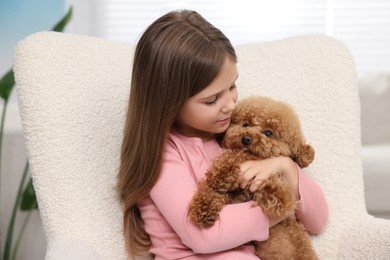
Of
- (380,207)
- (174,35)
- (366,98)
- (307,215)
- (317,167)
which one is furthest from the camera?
(366,98)

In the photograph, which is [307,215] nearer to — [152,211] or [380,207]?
[152,211]

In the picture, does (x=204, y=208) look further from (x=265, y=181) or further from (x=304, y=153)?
(x=304, y=153)

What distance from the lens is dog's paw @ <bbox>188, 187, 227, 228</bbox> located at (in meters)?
0.97

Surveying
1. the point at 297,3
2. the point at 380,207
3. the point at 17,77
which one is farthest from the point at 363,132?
the point at 17,77

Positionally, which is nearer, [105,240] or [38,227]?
[105,240]

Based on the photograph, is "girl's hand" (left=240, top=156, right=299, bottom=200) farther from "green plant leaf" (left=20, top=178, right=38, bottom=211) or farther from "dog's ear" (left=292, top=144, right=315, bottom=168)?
"green plant leaf" (left=20, top=178, right=38, bottom=211)

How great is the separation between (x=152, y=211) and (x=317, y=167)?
417 millimetres

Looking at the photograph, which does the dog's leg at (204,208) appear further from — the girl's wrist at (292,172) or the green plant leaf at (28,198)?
the green plant leaf at (28,198)

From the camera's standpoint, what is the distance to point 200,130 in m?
1.13

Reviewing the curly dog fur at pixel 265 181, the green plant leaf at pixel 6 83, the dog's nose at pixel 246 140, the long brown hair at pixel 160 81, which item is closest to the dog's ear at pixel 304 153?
the curly dog fur at pixel 265 181

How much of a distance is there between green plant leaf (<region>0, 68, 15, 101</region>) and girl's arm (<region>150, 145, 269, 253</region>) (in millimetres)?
828

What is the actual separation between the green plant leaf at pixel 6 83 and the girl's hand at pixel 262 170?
94cm

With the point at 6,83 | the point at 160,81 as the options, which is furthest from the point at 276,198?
the point at 6,83

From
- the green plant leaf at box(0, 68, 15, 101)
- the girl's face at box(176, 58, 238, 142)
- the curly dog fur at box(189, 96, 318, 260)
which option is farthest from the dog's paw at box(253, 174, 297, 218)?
the green plant leaf at box(0, 68, 15, 101)
